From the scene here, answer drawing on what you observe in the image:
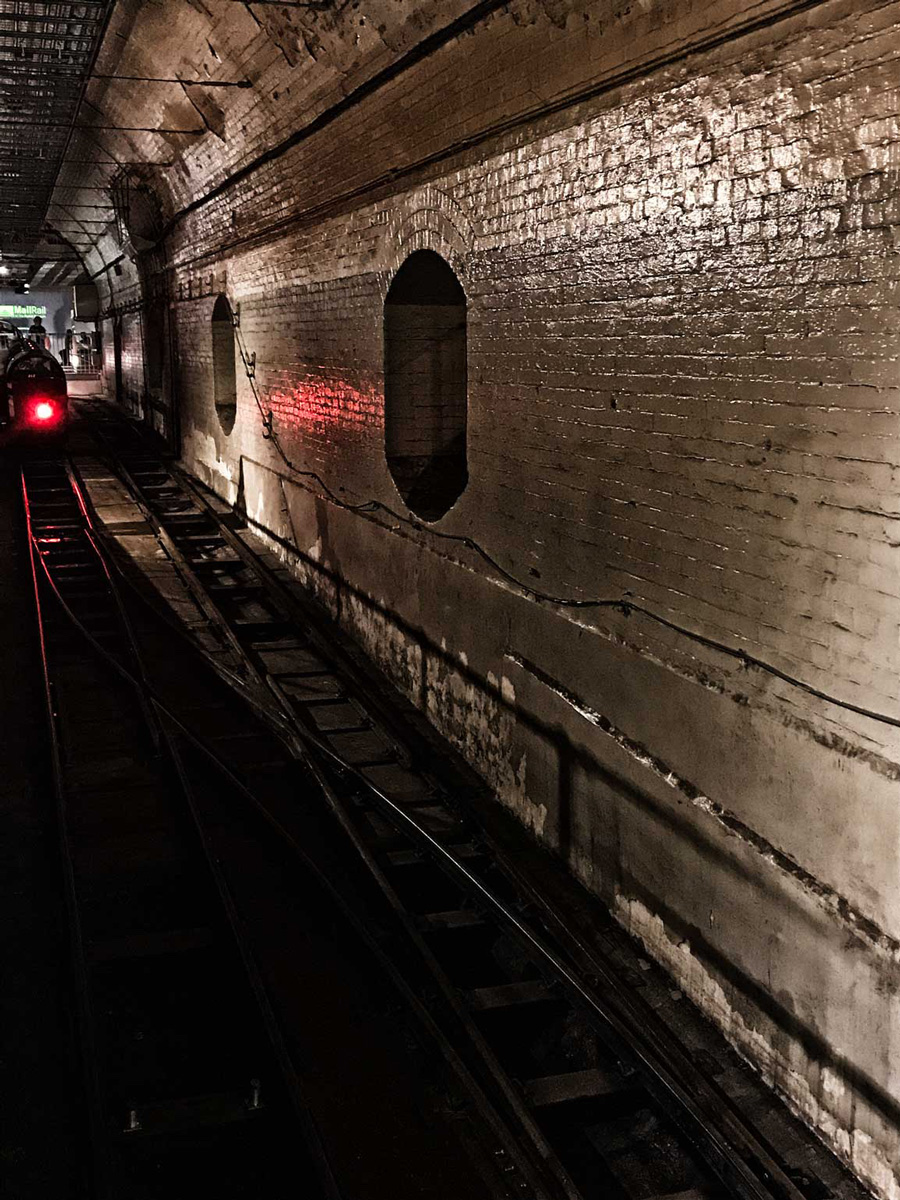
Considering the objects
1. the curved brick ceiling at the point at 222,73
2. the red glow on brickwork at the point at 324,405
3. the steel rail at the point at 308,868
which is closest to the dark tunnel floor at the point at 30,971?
the steel rail at the point at 308,868

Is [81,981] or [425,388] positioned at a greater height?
[425,388]

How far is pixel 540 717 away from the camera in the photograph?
590cm

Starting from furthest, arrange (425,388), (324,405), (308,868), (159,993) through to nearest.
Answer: (324,405) → (425,388) → (308,868) → (159,993)

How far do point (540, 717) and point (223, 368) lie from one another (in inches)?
413

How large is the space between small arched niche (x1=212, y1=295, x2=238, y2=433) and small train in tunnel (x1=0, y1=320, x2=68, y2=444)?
6.99 metres

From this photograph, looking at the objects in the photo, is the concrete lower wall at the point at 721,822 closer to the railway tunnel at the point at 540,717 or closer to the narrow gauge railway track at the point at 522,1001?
the railway tunnel at the point at 540,717

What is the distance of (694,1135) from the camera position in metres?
3.82

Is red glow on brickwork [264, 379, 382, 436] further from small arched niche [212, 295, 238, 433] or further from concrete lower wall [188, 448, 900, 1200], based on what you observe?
small arched niche [212, 295, 238, 433]

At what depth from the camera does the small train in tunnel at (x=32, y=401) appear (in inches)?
808

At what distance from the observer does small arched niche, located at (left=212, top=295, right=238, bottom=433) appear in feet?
48.0

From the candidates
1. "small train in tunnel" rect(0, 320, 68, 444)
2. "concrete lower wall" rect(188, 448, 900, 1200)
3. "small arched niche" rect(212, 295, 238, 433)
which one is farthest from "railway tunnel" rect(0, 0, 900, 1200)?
"small train in tunnel" rect(0, 320, 68, 444)

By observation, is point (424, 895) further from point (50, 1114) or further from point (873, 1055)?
point (873, 1055)

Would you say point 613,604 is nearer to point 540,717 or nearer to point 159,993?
point 540,717

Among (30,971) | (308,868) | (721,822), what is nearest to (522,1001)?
(721,822)
